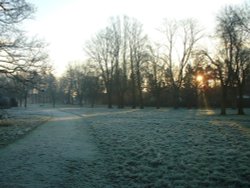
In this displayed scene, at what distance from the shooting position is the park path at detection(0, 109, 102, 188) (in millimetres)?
9752

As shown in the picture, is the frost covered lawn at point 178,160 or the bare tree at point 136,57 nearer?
the frost covered lawn at point 178,160

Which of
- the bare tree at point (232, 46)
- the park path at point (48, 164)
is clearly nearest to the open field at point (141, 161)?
the park path at point (48, 164)

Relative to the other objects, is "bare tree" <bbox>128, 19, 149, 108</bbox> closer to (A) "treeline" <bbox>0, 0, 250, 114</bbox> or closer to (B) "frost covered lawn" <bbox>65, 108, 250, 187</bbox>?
(A) "treeline" <bbox>0, 0, 250, 114</bbox>

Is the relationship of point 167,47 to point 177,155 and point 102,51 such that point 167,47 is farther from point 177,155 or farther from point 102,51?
point 177,155

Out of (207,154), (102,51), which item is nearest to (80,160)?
(207,154)

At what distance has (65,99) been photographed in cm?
13362

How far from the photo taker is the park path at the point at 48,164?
975cm


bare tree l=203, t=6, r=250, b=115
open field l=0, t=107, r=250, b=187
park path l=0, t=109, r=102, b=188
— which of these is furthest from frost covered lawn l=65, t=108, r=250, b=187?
bare tree l=203, t=6, r=250, b=115

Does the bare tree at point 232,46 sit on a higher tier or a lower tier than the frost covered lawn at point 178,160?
higher

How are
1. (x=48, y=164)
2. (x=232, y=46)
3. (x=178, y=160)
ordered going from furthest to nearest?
(x=232, y=46)
(x=178, y=160)
(x=48, y=164)

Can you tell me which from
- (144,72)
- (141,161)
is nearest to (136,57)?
(144,72)

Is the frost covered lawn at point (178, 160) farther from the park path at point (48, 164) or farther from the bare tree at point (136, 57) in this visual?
the bare tree at point (136, 57)

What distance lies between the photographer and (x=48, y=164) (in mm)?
12023

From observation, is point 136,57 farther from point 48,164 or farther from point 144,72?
point 48,164
